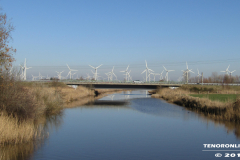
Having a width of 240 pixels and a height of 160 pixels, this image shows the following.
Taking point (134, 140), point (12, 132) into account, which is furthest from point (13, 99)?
point (134, 140)

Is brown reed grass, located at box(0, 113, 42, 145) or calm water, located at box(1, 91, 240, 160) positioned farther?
calm water, located at box(1, 91, 240, 160)

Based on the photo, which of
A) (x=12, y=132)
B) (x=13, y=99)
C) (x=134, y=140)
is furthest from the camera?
(x=134, y=140)

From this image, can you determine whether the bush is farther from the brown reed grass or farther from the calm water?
the calm water

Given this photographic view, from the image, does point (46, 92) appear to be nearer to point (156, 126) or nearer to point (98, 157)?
point (156, 126)

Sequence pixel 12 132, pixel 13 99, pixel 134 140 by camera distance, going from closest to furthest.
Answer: pixel 12 132, pixel 13 99, pixel 134 140

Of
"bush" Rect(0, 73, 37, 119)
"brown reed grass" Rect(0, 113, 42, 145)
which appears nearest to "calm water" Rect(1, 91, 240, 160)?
"brown reed grass" Rect(0, 113, 42, 145)

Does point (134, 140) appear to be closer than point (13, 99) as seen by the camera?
No

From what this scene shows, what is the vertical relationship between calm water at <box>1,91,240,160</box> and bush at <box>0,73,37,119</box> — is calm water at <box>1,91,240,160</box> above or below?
below

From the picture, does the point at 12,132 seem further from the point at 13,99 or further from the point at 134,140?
the point at 134,140

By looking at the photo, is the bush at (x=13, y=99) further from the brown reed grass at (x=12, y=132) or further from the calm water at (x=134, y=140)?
the calm water at (x=134, y=140)

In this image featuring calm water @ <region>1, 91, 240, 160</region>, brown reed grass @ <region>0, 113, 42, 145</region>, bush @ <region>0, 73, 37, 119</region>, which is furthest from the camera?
bush @ <region>0, 73, 37, 119</region>

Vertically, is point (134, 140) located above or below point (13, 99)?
below

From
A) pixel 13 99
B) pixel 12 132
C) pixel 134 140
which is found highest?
pixel 13 99

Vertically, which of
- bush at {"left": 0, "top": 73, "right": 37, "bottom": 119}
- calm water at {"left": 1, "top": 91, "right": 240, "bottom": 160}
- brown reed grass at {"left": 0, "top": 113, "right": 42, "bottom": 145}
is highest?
bush at {"left": 0, "top": 73, "right": 37, "bottom": 119}
